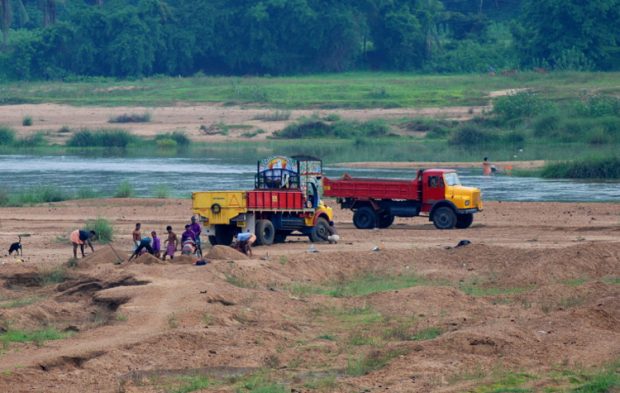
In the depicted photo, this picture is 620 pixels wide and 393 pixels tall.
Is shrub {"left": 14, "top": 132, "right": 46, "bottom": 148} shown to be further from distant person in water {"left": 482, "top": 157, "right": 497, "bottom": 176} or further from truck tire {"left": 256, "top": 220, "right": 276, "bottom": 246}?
truck tire {"left": 256, "top": 220, "right": 276, "bottom": 246}

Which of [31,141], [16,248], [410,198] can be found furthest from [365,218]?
[31,141]

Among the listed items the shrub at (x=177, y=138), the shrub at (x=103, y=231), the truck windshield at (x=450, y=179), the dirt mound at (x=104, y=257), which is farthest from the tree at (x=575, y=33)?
the dirt mound at (x=104, y=257)

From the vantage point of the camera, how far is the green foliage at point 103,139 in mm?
63031

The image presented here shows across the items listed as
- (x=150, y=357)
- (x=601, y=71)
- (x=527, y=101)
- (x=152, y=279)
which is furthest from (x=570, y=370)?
(x=601, y=71)

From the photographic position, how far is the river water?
1574 inches

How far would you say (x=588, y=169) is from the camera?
149ft

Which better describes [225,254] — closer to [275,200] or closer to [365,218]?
[275,200]

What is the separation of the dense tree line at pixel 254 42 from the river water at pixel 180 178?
1022 inches

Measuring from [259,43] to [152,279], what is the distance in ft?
210

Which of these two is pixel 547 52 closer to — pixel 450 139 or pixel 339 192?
pixel 450 139

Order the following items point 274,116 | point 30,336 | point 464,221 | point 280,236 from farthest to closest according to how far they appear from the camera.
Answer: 1. point 274,116
2. point 464,221
3. point 280,236
4. point 30,336

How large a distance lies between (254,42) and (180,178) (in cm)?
3777

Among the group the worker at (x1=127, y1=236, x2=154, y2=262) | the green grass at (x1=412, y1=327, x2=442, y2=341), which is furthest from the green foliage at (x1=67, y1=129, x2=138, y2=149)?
the green grass at (x1=412, y1=327, x2=442, y2=341)

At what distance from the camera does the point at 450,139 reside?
60938 mm
